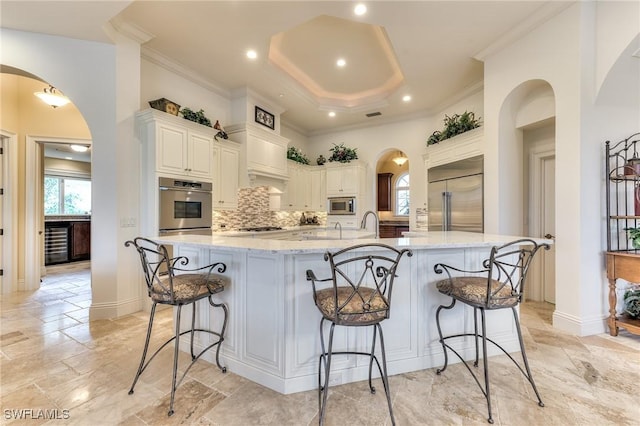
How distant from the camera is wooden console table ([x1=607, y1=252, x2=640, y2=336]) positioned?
250cm

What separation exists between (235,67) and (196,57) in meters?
0.55

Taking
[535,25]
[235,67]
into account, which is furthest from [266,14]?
[535,25]

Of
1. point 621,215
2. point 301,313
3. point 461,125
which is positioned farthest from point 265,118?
point 621,215

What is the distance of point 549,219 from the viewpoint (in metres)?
3.67

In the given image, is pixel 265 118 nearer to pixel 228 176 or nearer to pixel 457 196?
pixel 228 176

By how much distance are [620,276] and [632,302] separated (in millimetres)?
452

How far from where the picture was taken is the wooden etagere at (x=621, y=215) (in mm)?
2561

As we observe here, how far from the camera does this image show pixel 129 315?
3.22m

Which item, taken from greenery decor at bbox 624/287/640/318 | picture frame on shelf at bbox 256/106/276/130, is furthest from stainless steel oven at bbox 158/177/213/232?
greenery decor at bbox 624/287/640/318

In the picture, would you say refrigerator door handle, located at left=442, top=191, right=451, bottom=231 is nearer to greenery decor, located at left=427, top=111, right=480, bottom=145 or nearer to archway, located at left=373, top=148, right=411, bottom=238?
greenery decor, located at left=427, top=111, right=480, bottom=145

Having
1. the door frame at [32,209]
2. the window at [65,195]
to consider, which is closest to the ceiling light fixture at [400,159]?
the door frame at [32,209]

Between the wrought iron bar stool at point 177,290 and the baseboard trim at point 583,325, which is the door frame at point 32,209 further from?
the baseboard trim at point 583,325

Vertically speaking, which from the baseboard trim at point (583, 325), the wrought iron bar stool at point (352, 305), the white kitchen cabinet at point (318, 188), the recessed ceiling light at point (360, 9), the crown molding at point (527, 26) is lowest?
the baseboard trim at point (583, 325)

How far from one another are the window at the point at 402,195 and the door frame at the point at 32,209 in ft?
27.0
